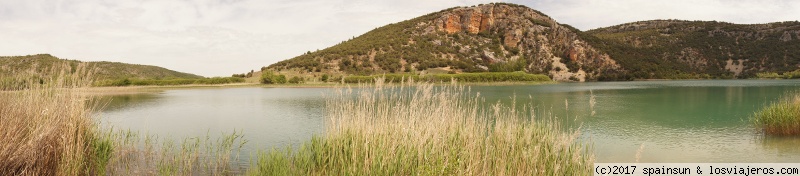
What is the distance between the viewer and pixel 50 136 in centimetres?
554

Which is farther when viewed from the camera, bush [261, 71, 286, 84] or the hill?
the hill

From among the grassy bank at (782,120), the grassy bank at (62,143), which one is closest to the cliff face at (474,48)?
the grassy bank at (782,120)

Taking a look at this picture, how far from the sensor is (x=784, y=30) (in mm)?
104125

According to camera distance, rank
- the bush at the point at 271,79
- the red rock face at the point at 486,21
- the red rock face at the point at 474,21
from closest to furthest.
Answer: the bush at the point at 271,79 → the red rock face at the point at 474,21 → the red rock face at the point at 486,21

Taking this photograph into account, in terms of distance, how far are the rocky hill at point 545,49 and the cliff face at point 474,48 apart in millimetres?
173

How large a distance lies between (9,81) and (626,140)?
12.9m

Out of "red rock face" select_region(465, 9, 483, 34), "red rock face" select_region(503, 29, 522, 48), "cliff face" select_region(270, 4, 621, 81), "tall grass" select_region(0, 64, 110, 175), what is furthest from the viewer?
"red rock face" select_region(465, 9, 483, 34)

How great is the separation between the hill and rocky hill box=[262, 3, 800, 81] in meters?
0.17

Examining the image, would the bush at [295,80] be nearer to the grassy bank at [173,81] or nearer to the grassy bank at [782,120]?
the grassy bank at [173,81]

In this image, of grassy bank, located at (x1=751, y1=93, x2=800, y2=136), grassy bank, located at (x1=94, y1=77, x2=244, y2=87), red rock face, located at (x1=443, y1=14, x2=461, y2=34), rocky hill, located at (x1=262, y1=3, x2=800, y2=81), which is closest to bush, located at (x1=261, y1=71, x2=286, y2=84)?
grassy bank, located at (x1=94, y1=77, x2=244, y2=87)

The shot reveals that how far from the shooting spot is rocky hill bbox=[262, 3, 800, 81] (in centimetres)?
7875

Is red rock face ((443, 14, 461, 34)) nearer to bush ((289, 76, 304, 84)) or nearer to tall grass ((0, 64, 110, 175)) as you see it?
bush ((289, 76, 304, 84))

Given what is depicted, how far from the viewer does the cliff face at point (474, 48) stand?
77.1 meters

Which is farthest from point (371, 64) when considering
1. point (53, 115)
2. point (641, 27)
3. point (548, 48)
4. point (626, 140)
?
point (641, 27)
